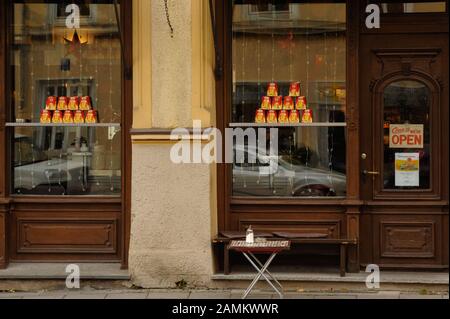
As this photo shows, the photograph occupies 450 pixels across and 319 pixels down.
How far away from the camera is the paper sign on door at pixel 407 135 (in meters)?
9.75

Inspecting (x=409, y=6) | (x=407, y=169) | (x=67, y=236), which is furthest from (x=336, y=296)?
(x=409, y=6)

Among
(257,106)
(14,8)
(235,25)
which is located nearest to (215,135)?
(257,106)

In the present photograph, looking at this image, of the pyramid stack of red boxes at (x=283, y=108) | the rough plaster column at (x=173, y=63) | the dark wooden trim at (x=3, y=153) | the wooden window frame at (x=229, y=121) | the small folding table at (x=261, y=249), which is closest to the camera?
the small folding table at (x=261, y=249)

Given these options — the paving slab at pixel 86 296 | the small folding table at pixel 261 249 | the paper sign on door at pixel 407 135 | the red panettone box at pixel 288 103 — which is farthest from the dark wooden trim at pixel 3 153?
the paper sign on door at pixel 407 135

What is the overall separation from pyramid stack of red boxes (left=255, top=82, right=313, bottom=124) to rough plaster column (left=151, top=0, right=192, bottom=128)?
910 millimetres

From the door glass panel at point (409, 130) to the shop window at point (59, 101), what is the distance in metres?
3.09

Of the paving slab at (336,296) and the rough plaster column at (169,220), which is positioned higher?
the rough plaster column at (169,220)

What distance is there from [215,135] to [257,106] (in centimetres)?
62

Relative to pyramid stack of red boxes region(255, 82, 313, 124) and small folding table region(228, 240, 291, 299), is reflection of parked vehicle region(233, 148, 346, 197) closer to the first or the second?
pyramid stack of red boxes region(255, 82, 313, 124)

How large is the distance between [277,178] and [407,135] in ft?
4.92

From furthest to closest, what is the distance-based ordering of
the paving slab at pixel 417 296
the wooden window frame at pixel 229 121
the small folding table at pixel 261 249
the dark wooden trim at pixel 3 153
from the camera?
the dark wooden trim at pixel 3 153, the wooden window frame at pixel 229 121, the paving slab at pixel 417 296, the small folding table at pixel 261 249

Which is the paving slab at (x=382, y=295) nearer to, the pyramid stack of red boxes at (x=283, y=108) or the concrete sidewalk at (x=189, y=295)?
the concrete sidewalk at (x=189, y=295)

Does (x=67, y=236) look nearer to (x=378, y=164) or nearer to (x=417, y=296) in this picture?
(x=378, y=164)

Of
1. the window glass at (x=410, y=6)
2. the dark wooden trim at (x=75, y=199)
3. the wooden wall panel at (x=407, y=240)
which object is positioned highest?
the window glass at (x=410, y=6)
